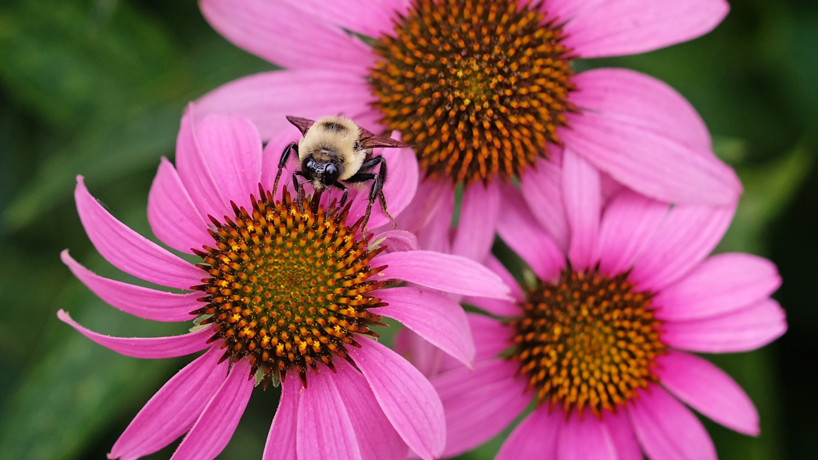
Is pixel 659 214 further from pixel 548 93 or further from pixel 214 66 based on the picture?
pixel 214 66

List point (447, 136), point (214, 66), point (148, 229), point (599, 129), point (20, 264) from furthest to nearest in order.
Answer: point (20, 264)
point (214, 66)
point (148, 229)
point (599, 129)
point (447, 136)

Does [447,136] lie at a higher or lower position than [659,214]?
higher

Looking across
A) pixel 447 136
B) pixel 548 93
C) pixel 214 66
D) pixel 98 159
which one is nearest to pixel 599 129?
pixel 548 93

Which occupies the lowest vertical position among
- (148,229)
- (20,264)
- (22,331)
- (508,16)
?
(22,331)

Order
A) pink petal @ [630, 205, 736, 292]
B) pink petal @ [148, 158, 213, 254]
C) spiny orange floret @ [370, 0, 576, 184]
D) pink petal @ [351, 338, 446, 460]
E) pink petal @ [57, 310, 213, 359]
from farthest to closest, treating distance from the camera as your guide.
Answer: pink petal @ [630, 205, 736, 292]
spiny orange floret @ [370, 0, 576, 184]
pink petal @ [148, 158, 213, 254]
pink petal @ [351, 338, 446, 460]
pink petal @ [57, 310, 213, 359]

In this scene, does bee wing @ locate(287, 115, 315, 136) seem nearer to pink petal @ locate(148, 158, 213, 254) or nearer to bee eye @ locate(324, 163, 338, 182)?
bee eye @ locate(324, 163, 338, 182)

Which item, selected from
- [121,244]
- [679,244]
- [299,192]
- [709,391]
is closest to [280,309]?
[299,192]

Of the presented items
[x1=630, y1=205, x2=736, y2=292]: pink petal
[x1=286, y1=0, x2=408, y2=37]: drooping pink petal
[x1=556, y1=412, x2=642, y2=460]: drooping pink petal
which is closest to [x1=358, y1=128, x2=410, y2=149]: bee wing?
[x1=286, y1=0, x2=408, y2=37]: drooping pink petal
